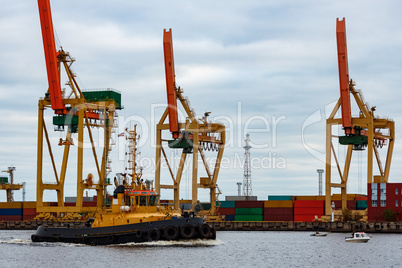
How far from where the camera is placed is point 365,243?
6831 cm

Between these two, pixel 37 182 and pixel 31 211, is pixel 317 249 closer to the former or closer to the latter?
pixel 37 182

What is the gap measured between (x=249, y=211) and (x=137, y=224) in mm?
48735

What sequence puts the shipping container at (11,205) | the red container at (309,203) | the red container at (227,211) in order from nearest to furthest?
the red container at (309,203) < the red container at (227,211) < the shipping container at (11,205)

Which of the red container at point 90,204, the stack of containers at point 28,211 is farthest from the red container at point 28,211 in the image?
the red container at point 90,204

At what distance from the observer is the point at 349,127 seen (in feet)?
288

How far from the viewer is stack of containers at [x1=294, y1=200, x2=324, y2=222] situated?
96.5 metres

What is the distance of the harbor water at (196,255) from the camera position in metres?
48.0

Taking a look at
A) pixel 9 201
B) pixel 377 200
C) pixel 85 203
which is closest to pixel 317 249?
pixel 377 200

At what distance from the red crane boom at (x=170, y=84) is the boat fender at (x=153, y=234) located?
39054mm

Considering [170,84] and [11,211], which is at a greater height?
[170,84]

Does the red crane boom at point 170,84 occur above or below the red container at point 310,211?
above

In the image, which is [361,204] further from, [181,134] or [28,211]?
[28,211]

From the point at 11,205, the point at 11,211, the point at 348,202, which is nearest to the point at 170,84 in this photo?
the point at 348,202

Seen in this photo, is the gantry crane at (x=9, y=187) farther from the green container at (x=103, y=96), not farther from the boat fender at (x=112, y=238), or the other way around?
the boat fender at (x=112, y=238)
